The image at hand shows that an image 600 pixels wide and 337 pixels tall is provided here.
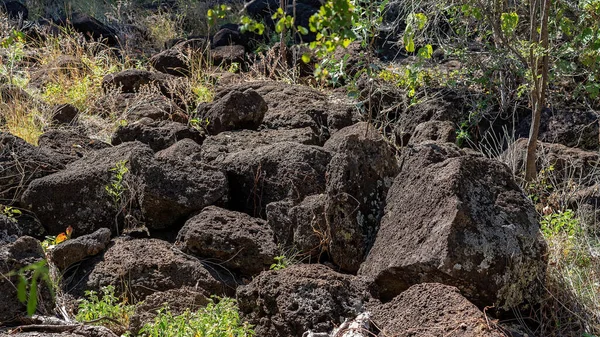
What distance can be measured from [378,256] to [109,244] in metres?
1.84

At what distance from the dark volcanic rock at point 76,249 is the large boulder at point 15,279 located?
2.05 ft

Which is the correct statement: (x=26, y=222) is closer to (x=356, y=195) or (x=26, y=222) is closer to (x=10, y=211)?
(x=10, y=211)

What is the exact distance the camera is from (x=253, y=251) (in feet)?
17.2

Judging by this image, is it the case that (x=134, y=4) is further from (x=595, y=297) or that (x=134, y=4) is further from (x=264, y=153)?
(x=595, y=297)

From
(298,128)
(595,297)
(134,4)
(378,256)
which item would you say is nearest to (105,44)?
(134,4)

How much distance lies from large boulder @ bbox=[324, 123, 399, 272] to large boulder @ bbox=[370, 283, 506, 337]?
84cm

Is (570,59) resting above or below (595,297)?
above

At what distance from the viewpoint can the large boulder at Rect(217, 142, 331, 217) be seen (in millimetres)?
5758

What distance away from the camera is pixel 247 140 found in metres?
6.86

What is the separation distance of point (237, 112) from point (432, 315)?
3.67 m

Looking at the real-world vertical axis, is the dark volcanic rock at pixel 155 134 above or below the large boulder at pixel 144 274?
above

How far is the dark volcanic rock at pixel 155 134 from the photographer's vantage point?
6996 millimetres

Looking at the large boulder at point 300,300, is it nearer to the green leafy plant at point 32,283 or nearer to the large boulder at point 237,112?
the green leafy plant at point 32,283

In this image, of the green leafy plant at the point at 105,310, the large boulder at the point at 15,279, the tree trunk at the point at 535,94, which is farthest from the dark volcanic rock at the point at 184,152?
the tree trunk at the point at 535,94
